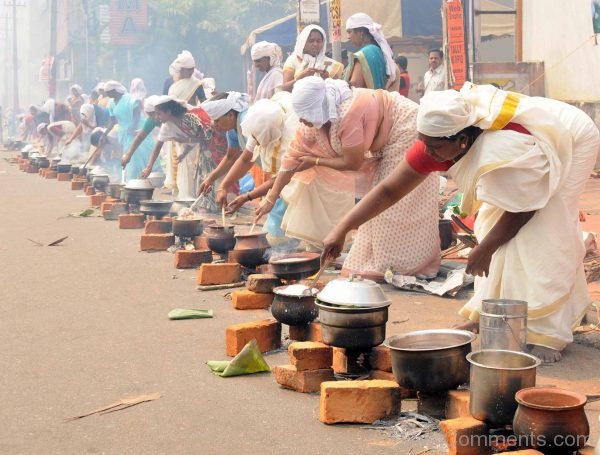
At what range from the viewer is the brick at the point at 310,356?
465 cm

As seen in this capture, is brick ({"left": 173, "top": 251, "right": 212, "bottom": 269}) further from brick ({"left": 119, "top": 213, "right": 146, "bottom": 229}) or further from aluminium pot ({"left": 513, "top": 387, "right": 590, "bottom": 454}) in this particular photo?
aluminium pot ({"left": 513, "top": 387, "right": 590, "bottom": 454})

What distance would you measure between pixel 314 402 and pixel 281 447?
2.07 ft

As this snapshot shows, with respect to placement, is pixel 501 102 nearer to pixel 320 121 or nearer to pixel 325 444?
pixel 325 444

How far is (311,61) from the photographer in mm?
10805

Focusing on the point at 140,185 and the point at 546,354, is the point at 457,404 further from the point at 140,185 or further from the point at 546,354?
the point at 140,185

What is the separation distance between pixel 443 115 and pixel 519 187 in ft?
1.93

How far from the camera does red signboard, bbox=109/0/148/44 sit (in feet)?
150

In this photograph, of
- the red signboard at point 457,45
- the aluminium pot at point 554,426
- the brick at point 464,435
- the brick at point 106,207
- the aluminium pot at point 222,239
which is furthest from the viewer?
the red signboard at point 457,45

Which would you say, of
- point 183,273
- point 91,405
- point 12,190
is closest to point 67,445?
point 91,405

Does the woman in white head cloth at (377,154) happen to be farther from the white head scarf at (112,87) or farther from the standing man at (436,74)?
the white head scarf at (112,87)

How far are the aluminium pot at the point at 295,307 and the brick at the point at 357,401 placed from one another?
1.16 m

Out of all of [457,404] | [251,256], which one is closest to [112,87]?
[251,256]

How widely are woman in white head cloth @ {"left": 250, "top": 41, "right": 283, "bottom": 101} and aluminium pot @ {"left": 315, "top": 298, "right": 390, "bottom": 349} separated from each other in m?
7.28

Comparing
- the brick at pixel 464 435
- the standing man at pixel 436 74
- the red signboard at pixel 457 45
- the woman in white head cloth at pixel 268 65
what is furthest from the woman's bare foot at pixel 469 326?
the standing man at pixel 436 74
